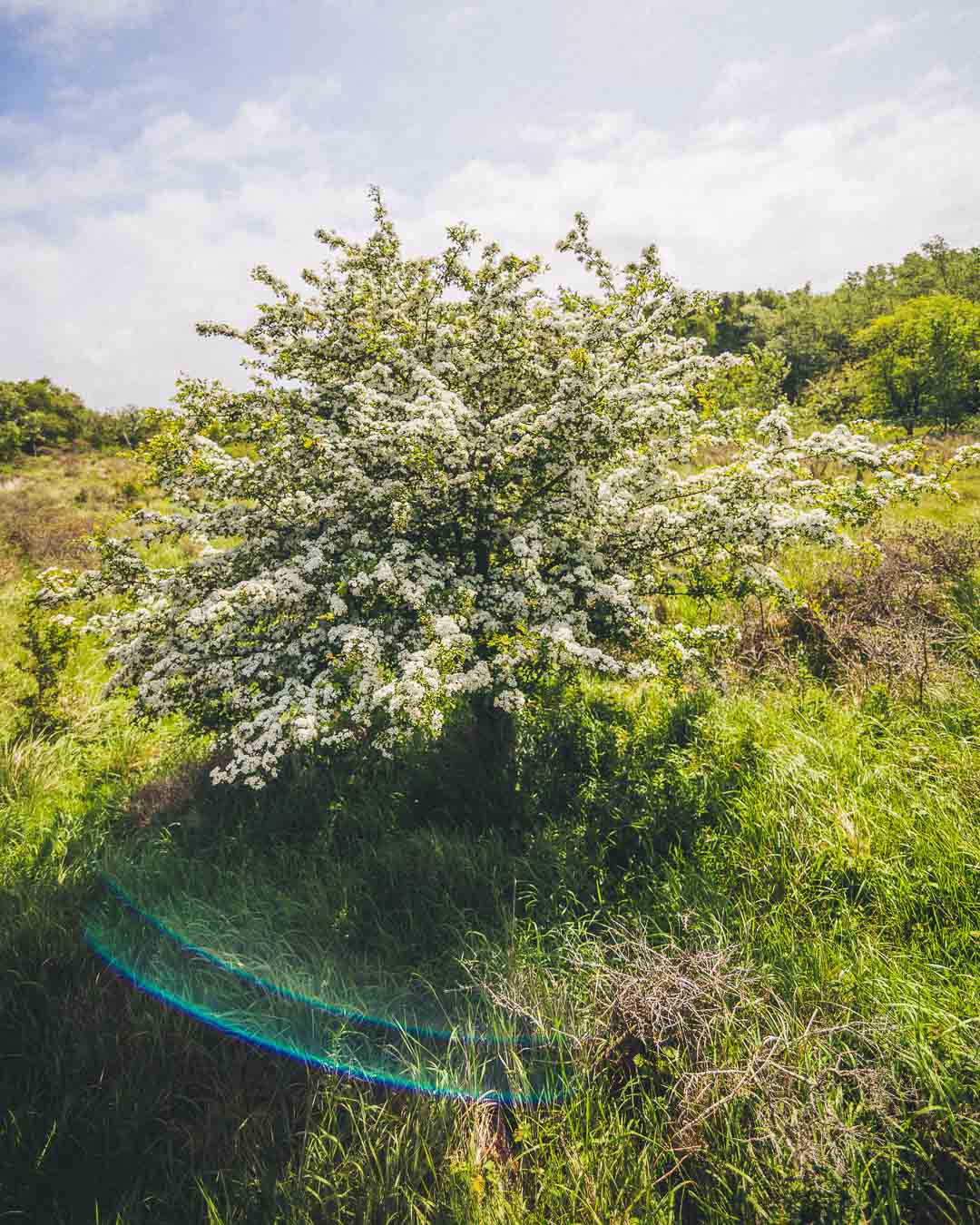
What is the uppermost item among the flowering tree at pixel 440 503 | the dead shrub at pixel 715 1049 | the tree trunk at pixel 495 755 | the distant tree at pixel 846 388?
the distant tree at pixel 846 388

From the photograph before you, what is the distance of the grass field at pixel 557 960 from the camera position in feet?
11.1

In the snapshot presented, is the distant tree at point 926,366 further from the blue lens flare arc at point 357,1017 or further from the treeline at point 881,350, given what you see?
the blue lens flare arc at point 357,1017

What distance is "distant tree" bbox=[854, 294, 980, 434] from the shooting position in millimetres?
44625

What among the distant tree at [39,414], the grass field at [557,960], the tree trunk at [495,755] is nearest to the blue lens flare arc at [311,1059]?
the grass field at [557,960]

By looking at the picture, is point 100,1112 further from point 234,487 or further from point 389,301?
point 389,301

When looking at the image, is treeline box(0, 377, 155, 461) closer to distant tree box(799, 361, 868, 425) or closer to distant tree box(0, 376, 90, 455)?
distant tree box(0, 376, 90, 455)

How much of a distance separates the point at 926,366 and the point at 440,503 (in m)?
55.5

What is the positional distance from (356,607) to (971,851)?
5729 mm

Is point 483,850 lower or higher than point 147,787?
lower

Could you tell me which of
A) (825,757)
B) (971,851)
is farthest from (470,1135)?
(825,757)

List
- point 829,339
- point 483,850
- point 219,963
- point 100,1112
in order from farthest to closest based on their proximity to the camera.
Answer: point 829,339, point 483,850, point 219,963, point 100,1112

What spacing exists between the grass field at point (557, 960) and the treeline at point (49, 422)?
139 feet

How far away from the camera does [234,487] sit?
5.62 metres

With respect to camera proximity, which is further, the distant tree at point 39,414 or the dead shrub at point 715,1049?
the distant tree at point 39,414
